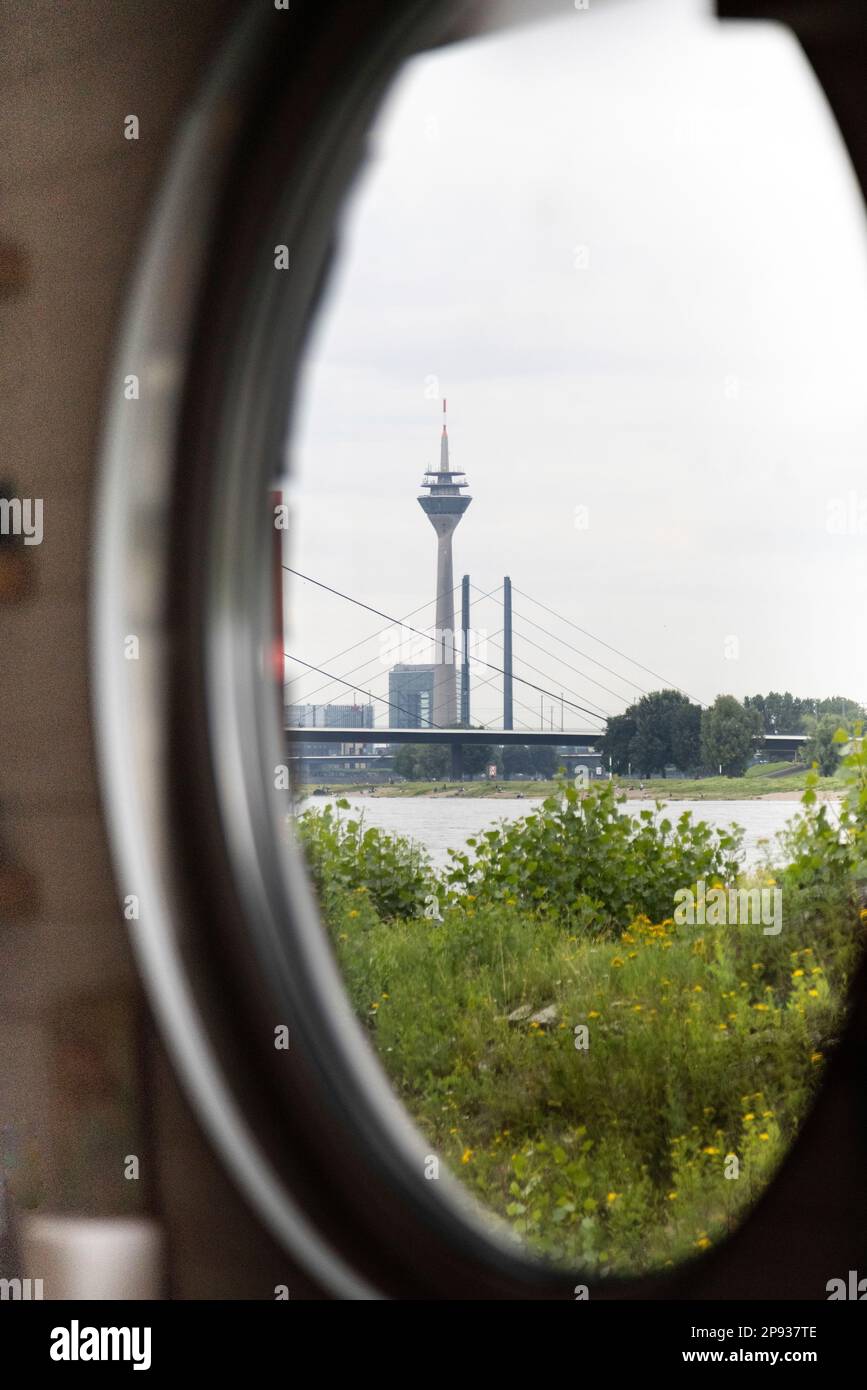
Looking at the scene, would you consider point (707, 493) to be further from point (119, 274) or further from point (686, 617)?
point (119, 274)

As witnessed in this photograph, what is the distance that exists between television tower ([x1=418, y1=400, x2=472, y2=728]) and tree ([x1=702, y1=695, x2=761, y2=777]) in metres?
0.34

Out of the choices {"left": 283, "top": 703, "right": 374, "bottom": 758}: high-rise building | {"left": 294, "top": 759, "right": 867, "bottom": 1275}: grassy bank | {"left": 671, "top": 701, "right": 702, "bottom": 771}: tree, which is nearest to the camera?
{"left": 294, "top": 759, "right": 867, "bottom": 1275}: grassy bank

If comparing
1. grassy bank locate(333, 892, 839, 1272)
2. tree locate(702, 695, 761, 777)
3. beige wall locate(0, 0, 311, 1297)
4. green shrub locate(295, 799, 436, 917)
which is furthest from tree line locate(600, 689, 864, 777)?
beige wall locate(0, 0, 311, 1297)

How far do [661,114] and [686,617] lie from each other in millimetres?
607

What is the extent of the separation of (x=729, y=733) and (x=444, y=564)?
1.45 ft

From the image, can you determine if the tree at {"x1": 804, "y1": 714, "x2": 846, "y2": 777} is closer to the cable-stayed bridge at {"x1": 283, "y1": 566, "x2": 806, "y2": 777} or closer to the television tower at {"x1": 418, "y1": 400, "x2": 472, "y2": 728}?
the cable-stayed bridge at {"x1": 283, "y1": 566, "x2": 806, "y2": 777}

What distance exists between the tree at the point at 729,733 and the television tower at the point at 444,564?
1.12 feet

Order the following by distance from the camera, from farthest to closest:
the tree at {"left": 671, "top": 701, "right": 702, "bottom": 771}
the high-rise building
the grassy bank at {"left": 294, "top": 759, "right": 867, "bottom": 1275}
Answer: the high-rise building
the tree at {"left": 671, "top": 701, "right": 702, "bottom": 771}
the grassy bank at {"left": 294, "top": 759, "right": 867, "bottom": 1275}

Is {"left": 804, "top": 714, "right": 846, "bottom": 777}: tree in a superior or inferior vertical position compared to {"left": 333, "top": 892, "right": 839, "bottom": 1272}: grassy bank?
superior

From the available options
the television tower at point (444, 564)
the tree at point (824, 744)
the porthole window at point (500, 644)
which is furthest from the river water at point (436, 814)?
the tree at point (824, 744)

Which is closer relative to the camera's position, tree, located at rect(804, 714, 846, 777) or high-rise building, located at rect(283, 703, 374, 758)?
tree, located at rect(804, 714, 846, 777)

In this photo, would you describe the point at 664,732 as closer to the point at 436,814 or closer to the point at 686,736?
the point at 686,736

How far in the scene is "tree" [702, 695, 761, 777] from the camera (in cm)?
151

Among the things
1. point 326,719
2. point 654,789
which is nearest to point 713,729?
point 654,789
